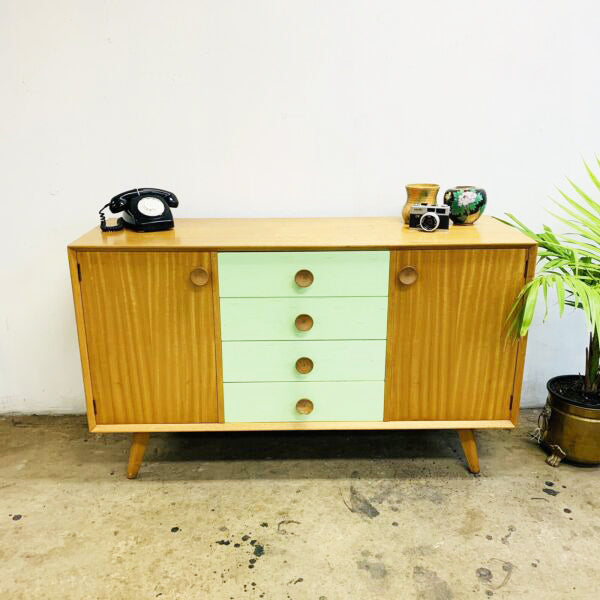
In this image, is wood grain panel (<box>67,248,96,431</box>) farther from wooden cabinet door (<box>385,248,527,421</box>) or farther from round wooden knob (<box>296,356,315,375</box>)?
wooden cabinet door (<box>385,248,527,421</box>)

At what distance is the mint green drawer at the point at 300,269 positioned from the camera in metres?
1.72

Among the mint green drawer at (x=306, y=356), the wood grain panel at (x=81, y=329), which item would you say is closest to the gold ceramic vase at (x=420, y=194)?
the mint green drawer at (x=306, y=356)

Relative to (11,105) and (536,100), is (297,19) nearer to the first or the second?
(536,100)

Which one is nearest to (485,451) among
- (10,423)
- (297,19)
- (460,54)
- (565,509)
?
(565,509)

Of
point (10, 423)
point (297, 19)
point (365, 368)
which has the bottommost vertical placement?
point (10, 423)

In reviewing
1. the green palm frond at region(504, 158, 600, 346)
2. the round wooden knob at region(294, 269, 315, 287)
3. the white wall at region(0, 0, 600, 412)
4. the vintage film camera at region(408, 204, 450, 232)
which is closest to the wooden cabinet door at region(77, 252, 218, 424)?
the round wooden knob at region(294, 269, 315, 287)

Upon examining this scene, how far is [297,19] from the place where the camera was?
2.00m

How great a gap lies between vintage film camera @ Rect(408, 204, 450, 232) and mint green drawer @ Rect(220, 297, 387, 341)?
1.00 feet

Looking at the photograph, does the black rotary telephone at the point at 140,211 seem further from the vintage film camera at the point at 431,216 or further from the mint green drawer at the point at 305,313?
the vintage film camera at the point at 431,216

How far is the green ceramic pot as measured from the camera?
1900 millimetres

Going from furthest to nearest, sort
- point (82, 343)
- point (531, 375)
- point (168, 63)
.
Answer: point (531, 375) < point (168, 63) < point (82, 343)

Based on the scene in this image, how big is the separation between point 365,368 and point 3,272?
4.98ft

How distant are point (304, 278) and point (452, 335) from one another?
52 cm

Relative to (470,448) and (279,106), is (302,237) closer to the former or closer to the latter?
(279,106)
